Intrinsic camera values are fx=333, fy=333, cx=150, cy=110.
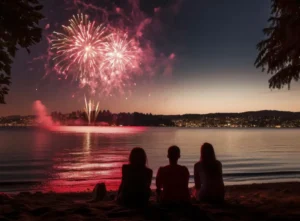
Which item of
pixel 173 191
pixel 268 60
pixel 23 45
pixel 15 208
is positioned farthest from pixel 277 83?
pixel 15 208

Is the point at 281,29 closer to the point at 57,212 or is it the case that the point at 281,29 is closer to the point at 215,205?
the point at 215,205

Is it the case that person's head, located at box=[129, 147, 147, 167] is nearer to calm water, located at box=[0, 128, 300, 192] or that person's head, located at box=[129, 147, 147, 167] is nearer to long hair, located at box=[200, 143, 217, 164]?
long hair, located at box=[200, 143, 217, 164]

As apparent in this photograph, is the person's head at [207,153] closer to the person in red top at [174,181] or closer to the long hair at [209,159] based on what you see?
the long hair at [209,159]

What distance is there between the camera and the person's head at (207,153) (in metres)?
7.19

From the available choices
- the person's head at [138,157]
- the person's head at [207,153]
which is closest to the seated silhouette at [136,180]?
the person's head at [138,157]

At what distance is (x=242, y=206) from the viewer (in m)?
7.51

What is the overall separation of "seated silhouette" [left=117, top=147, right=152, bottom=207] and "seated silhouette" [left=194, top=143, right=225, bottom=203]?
134 cm

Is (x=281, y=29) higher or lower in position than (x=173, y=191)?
higher

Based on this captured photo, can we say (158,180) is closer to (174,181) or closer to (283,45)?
(174,181)

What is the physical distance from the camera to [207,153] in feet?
23.7

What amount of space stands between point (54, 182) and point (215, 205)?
668 inches

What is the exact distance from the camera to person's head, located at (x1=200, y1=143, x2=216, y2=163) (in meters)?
7.19

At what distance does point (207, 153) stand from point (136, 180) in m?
1.66

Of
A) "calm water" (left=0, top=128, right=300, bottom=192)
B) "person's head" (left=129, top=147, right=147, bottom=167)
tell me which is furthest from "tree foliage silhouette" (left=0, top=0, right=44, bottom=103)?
"calm water" (left=0, top=128, right=300, bottom=192)
